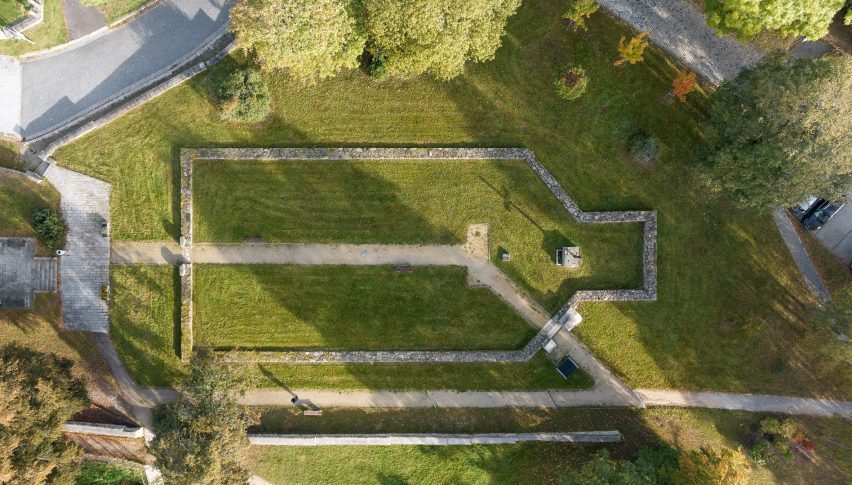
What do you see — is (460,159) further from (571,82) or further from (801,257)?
(801,257)

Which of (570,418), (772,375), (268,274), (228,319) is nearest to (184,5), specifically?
(268,274)

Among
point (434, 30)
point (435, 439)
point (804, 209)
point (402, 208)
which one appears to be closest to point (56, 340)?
point (402, 208)

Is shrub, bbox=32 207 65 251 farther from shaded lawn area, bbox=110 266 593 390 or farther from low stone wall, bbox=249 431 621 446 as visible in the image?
low stone wall, bbox=249 431 621 446

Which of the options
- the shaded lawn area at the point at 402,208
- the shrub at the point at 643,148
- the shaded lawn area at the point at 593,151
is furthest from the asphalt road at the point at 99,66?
the shrub at the point at 643,148

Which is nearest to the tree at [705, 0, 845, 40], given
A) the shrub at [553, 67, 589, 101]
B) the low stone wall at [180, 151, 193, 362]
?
the shrub at [553, 67, 589, 101]

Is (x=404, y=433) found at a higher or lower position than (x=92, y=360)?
higher

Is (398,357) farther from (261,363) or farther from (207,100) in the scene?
(207,100)
